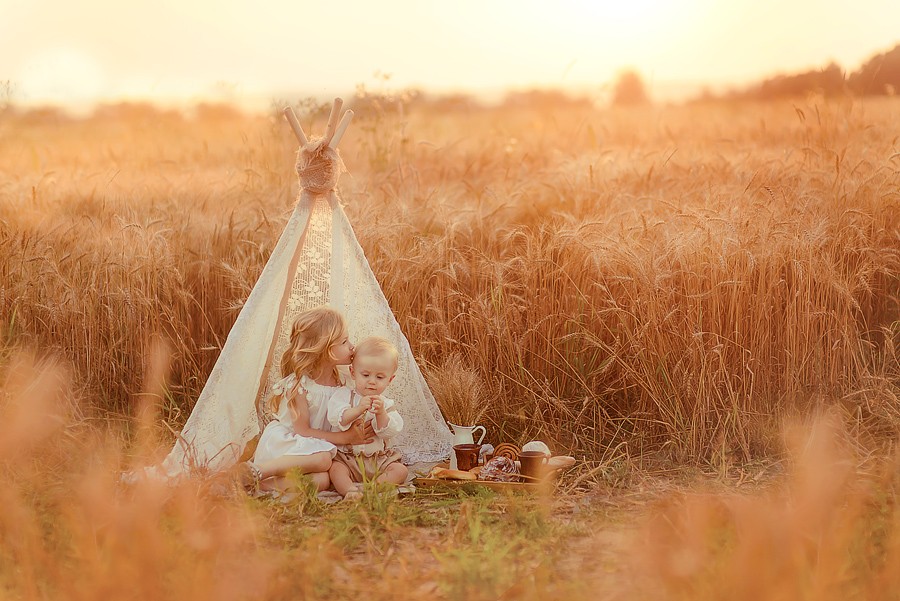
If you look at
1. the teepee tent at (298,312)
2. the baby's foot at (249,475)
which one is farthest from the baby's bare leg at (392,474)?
the baby's foot at (249,475)

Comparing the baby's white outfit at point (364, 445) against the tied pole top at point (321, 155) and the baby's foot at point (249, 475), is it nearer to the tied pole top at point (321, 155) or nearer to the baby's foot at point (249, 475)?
the baby's foot at point (249, 475)

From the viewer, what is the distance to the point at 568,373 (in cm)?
432

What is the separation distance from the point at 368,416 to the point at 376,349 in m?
0.26

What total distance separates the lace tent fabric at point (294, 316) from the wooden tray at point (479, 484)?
1.16 ft

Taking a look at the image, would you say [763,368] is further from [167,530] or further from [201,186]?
[201,186]

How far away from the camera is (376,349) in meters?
3.55

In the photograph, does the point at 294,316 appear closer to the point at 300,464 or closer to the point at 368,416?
the point at 368,416

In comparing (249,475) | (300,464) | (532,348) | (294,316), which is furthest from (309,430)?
(532,348)

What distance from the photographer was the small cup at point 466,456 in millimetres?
3783

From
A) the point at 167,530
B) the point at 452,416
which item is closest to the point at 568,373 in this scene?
the point at 452,416

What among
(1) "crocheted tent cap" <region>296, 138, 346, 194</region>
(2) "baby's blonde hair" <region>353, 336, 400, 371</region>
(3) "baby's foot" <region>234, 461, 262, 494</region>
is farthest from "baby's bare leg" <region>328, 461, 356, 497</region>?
(1) "crocheted tent cap" <region>296, 138, 346, 194</region>

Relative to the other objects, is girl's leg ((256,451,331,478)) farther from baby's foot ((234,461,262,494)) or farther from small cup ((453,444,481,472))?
small cup ((453,444,481,472))

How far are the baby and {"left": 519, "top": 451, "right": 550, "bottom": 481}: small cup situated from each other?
1.53 feet

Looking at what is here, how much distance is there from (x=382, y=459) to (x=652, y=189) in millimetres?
2885
